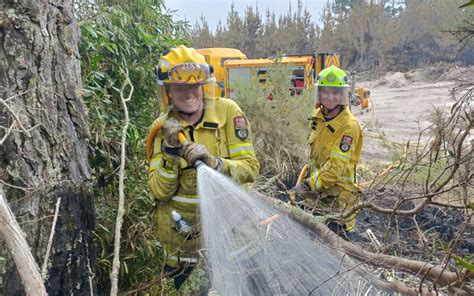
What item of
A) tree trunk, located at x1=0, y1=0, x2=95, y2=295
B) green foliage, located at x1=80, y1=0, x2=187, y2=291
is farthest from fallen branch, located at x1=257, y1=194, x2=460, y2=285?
green foliage, located at x1=80, y1=0, x2=187, y2=291

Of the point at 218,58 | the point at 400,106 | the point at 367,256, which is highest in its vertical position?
the point at 218,58

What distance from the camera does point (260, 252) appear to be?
216 cm

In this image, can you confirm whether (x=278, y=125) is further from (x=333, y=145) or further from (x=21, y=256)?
(x=21, y=256)

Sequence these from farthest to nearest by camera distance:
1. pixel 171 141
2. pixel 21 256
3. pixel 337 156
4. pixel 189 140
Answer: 1. pixel 337 156
2. pixel 189 140
3. pixel 171 141
4. pixel 21 256

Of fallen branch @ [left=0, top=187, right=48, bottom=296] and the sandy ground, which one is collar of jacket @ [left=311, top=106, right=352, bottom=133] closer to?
the sandy ground

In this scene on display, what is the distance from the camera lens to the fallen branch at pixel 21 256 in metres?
1.57

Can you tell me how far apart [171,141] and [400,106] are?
64.2 ft

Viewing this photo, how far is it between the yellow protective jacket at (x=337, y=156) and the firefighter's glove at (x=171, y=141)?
4.95 feet

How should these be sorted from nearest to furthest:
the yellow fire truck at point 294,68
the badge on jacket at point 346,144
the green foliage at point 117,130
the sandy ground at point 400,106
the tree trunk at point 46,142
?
the tree trunk at point 46,142 < the green foliage at point 117,130 < the badge on jacket at point 346,144 < the sandy ground at point 400,106 < the yellow fire truck at point 294,68

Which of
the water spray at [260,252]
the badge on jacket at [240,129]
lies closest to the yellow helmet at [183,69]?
the badge on jacket at [240,129]

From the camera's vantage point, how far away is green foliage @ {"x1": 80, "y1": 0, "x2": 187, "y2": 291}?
10.2 ft

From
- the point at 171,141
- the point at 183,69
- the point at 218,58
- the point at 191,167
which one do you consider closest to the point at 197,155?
the point at 171,141

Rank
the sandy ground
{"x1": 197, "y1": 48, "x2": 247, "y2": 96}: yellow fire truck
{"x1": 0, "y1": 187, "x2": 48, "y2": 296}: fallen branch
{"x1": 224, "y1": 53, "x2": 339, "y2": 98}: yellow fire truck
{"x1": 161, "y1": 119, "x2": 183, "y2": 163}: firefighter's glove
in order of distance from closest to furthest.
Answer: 1. {"x1": 0, "y1": 187, "x2": 48, "y2": 296}: fallen branch
2. {"x1": 161, "y1": 119, "x2": 183, "y2": 163}: firefighter's glove
3. the sandy ground
4. {"x1": 224, "y1": 53, "x2": 339, "y2": 98}: yellow fire truck
5. {"x1": 197, "y1": 48, "x2": 247, "y2": 96}: yellow fire truck

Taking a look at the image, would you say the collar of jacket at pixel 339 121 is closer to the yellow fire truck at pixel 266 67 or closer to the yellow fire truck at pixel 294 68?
the yellow fire truck at pixel 266 67
